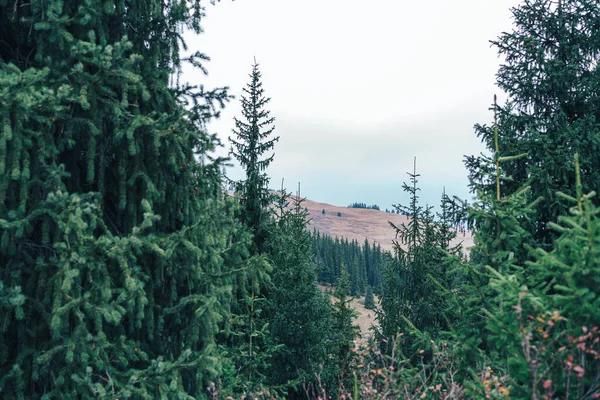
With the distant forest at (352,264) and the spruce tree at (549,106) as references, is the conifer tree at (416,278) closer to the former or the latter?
the spruce tree at (549,106)

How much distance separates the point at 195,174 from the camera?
17.4ft

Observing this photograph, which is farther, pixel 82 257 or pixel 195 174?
pixel 195 174

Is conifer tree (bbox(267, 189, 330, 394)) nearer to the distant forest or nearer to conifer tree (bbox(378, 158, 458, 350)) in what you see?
conifer tree (bbox(378, 158, 458, 350))

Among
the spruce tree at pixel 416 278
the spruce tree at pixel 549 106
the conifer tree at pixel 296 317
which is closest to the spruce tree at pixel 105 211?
the spruce tree at pixel 549 106

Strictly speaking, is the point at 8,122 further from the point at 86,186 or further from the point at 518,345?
the point at 518,345

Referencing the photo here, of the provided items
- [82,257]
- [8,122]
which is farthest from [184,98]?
[82,257]

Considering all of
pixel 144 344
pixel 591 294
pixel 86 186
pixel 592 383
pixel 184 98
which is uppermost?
pixel 184 98

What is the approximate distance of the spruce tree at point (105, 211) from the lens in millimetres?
3865

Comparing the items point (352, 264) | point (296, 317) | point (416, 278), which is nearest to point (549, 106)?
point (416, 278)

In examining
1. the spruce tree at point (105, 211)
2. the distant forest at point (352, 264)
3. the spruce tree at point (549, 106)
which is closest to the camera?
the spruce tree at point (105, 211)

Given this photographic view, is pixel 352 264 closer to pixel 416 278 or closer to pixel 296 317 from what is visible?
pixel 416 278

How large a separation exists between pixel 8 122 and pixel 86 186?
1.51 m

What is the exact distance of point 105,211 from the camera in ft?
16.4

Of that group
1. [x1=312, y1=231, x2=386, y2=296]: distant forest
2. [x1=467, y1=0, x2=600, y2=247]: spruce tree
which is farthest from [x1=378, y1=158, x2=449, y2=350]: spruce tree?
[x1=312, y1=231, x2=386, y2=296]: distant forest
